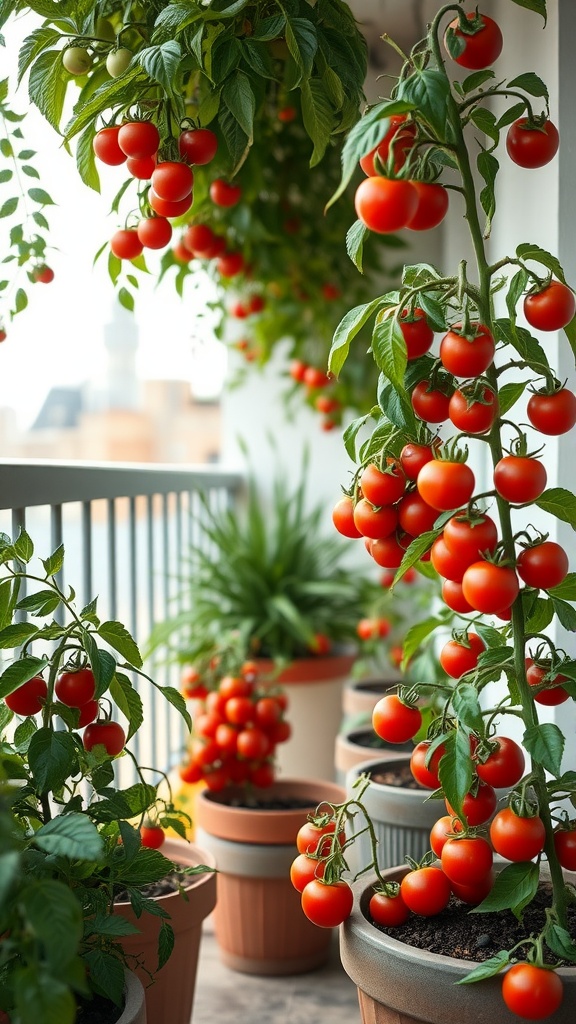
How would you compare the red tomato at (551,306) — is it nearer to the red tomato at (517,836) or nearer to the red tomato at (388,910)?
the red tomato at (517,836)

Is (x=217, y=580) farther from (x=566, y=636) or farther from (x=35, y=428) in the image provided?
(x=35, y=428)

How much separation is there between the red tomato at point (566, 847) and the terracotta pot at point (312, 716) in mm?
1791

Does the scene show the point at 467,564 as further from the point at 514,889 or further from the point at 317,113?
the point at 317,113

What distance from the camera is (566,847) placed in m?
1.05

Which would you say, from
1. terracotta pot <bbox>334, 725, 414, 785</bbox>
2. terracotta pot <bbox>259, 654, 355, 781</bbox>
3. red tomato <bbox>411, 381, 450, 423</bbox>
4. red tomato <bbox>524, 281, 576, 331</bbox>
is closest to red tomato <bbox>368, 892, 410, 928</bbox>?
red tomato <bbox>411, 381, 450, 423</bbox>

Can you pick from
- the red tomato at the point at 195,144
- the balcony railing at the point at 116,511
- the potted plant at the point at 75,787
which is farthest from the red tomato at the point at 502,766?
the red tomato at the point at 195,144

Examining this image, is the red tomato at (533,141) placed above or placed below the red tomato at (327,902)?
above

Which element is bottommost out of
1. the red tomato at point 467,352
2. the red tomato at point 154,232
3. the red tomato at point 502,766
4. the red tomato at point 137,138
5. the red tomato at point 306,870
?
the red tomato at point 306,870

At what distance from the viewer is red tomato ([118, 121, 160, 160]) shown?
1115mm

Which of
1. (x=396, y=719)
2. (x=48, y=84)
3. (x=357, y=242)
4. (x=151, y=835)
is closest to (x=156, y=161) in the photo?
(x=48, y=84)

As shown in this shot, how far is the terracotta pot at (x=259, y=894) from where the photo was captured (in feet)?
6.28

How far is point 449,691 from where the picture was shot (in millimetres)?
1141

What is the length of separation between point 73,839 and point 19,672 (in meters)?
0.23

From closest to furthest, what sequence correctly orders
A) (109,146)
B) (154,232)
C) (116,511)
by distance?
1. (109,146)
2. (154,232)
3. (116,511)
